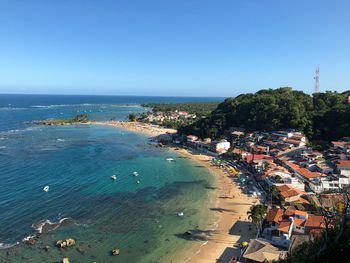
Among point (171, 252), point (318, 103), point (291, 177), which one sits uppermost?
point (318, 103)

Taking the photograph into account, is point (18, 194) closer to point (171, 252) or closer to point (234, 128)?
point (171, 252)

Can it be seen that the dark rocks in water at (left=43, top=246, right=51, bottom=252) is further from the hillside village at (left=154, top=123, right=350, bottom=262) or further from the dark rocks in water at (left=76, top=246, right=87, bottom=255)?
the hillside village at (left=154, top=123, right=350, bottom=262)

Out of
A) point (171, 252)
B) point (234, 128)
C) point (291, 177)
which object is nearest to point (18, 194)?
point (171, 252)

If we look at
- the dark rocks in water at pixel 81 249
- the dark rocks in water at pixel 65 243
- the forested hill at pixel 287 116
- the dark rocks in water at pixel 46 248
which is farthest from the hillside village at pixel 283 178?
the dark rocks in water at pixel 46 248

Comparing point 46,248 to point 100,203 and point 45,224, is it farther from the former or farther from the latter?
point 100,203

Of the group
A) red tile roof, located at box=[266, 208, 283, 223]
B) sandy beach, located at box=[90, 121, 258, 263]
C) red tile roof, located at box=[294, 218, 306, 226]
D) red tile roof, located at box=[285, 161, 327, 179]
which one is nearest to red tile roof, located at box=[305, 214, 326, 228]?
red tile roof, located at box=[294, 218, 306, 226]

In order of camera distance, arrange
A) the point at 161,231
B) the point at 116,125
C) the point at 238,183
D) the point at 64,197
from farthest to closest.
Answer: the point at 116,125
the point at 238,183
the point at 64,197
the point at 161,231
